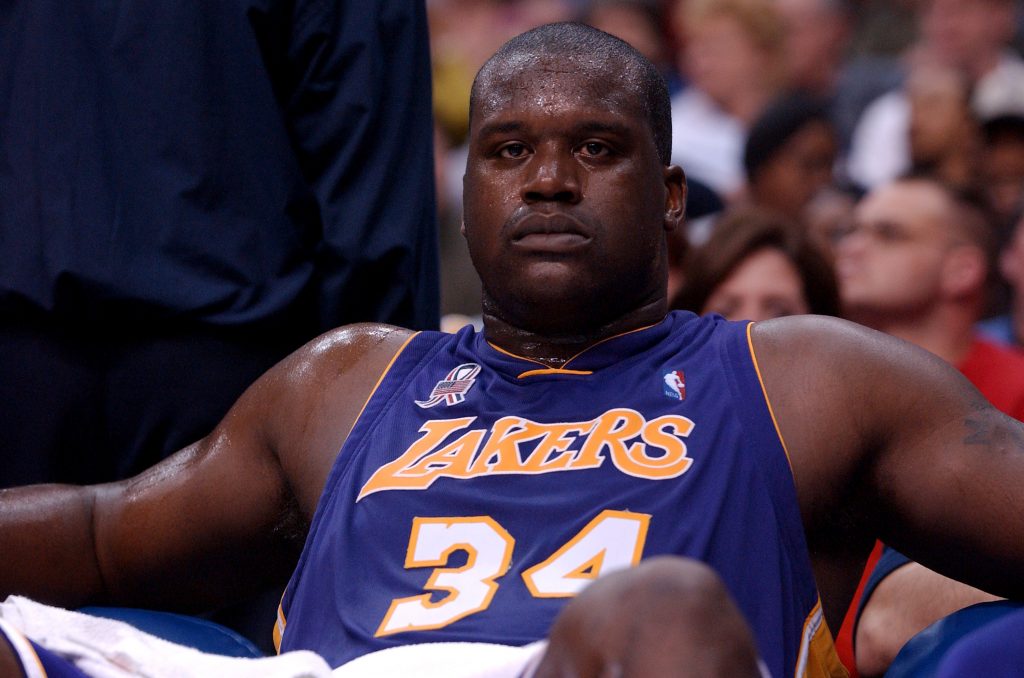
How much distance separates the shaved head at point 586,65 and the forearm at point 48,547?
3.04 ft

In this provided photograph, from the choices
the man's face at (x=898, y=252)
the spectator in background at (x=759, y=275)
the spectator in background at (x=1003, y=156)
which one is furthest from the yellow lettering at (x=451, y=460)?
the spectator in background at (x=1003, y=156)

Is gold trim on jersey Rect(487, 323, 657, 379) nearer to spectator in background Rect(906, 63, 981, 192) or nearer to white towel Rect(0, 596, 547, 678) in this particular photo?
white towel Rect(0, 596, 547, 678)

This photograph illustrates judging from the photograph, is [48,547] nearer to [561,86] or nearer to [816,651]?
[561,86]

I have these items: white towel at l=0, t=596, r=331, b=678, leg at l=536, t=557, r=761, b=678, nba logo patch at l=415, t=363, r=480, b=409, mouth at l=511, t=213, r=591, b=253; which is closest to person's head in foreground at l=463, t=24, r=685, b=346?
mouth at l=511, t=213, r=591, b=253

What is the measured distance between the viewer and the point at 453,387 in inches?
86.0

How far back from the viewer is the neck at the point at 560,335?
219 centimetres

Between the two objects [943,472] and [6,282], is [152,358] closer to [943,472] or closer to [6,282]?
[6,282]

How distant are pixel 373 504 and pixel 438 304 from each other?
29.0 inches

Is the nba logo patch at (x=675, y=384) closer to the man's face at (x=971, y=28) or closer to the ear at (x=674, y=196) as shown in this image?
the ear at (x=674, y=196)

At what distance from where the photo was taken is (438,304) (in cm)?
267

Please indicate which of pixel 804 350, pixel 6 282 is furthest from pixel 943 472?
pixel 6 282

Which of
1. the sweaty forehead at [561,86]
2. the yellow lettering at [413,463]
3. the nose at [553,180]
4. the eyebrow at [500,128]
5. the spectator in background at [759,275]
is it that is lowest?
the spectator in background at [759,275]

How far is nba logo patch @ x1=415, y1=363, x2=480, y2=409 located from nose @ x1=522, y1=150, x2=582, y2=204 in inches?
11.9

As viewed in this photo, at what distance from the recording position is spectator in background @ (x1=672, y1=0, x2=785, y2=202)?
605 centimetres
